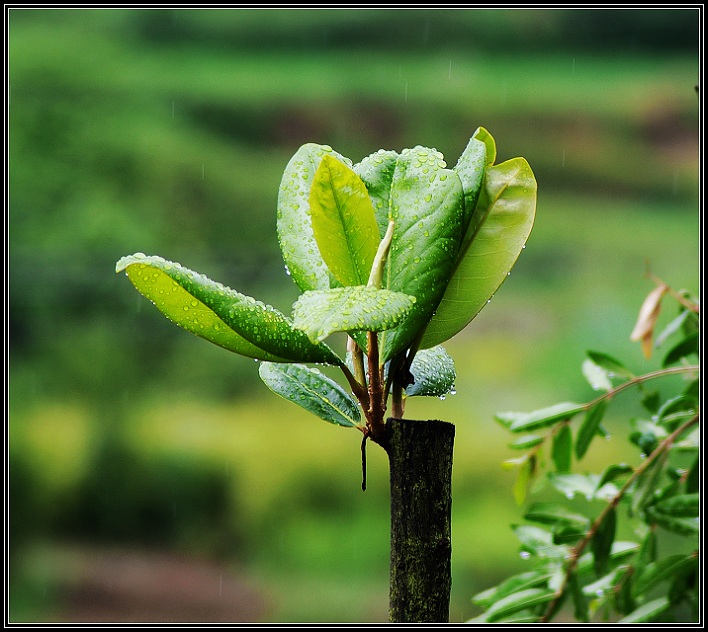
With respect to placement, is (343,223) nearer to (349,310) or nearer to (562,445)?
(349,310)

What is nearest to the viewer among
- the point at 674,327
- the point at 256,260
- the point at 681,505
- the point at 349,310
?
the point at 349,310

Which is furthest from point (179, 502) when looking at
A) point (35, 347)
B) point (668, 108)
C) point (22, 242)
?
point (668, 108)

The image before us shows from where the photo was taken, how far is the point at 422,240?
0.29 metres

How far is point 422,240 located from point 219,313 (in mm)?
85

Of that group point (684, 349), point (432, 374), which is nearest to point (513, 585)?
point (684, 349)

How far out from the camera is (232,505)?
6.73 ft

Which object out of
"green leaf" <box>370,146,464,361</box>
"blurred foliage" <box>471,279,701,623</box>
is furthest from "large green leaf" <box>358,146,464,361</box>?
"blurred foliage" <box>471,279,701,623</box>

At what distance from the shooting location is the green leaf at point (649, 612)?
1.98ft

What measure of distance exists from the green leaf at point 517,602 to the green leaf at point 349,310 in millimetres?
425

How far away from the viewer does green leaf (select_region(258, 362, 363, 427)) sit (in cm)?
30

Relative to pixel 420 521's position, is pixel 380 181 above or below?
above

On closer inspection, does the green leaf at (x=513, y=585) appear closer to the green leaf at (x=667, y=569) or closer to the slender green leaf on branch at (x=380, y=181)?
the green leaf at (x=667, y=569)

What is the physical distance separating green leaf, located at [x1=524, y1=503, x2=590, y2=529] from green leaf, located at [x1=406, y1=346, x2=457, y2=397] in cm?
40
